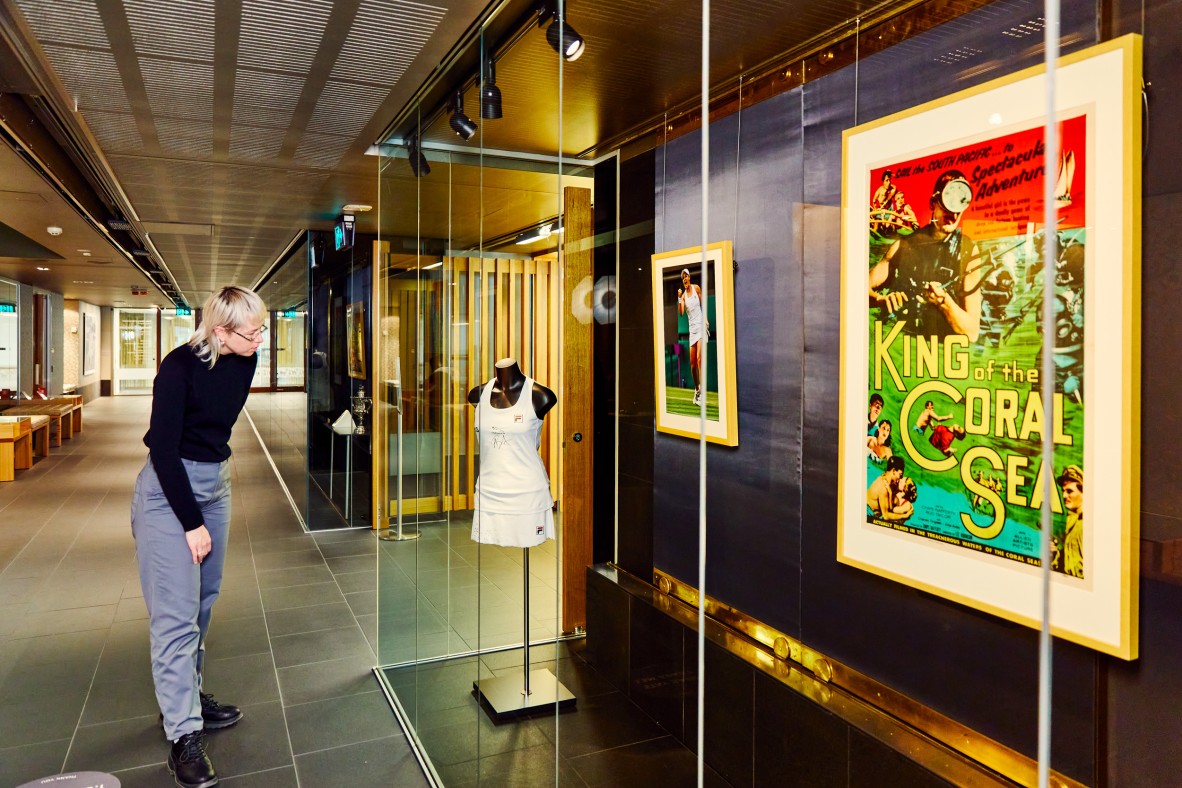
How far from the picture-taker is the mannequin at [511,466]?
2383mm

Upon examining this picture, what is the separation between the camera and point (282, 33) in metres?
3.09

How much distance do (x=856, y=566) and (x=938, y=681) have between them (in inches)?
10.7

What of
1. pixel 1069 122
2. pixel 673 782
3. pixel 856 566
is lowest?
pixel 673 782

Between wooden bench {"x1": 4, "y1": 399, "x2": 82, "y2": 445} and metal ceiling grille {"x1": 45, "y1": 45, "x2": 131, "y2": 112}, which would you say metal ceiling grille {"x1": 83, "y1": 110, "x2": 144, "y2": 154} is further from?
wooden bench {"x1": 4, "y1": 399, "x2": 82, "y2": 445}

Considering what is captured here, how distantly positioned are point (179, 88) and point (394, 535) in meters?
2.35

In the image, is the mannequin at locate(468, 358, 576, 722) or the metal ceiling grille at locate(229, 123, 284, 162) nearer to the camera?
the mannequin at locate(468, 358, 576, 722)

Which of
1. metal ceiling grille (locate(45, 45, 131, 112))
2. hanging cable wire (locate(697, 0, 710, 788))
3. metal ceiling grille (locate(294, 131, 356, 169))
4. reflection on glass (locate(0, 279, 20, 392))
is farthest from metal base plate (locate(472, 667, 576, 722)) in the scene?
reflection on glass (locate(0, 279, 20, 392))

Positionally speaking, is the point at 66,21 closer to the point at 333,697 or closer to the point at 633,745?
the point at 333,697

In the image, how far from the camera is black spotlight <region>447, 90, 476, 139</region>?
2.82 metres

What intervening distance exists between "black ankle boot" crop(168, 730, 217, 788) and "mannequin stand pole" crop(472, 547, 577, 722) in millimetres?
1183

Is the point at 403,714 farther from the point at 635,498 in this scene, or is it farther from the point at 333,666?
the point at 635,498

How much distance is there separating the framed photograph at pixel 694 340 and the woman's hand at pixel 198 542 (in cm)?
221

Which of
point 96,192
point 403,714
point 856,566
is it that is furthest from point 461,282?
point 96,192

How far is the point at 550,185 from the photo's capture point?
1.98 meters
